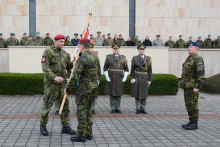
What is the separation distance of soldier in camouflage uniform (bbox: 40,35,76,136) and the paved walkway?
1.14ft

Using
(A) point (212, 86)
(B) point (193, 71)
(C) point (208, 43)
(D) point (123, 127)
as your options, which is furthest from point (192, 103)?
(C) point (208, 43)

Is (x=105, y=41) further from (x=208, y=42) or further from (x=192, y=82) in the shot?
(x=192, y=82)

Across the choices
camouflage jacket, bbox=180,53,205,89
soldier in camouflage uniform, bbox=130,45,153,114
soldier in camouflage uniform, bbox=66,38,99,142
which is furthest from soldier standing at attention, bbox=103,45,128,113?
soldier in camouflage uniform, bbox=66,38,99,142

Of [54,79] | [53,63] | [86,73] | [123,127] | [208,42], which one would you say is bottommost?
[123,127]

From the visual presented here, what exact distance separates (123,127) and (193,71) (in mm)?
2180

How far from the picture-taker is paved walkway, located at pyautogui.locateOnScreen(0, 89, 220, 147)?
5.93 m

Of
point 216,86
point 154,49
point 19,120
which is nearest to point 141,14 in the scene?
point 154,49

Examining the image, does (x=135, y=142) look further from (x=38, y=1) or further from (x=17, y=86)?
(x=38, y=1)

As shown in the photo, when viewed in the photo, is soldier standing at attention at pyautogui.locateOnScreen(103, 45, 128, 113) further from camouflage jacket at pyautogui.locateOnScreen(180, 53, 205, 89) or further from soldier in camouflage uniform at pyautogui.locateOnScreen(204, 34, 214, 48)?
soldier in camouflage uniform at pyautogui.locateOnScreen(204, 34, 214, 48)

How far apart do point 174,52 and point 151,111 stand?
332 inches

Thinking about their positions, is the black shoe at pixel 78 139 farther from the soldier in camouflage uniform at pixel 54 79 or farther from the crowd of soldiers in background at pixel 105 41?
the crowd of soldiers in background at pixel 105 41

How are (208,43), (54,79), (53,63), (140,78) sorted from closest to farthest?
(54,79) < (53,63) < (140,78) < (208,43)

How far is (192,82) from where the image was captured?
7152 millimetres

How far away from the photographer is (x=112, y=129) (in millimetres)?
6996
